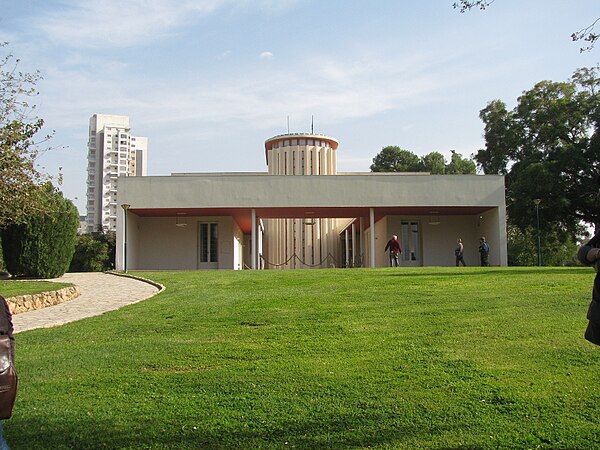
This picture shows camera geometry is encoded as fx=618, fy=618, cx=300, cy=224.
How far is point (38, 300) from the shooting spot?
44.5ft

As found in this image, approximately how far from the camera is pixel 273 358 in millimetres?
6652

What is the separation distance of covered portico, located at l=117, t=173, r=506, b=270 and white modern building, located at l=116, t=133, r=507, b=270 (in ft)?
0.15

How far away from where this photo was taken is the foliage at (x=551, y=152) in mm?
37438

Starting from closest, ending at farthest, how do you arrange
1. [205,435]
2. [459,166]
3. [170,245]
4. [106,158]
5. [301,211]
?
[205,435] < [170,245] < [301,211] < [459,166] < [106,158]

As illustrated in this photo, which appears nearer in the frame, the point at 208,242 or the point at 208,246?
the point at 208,246

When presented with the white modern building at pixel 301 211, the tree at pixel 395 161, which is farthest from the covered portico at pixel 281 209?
the tree at pixel 395 161

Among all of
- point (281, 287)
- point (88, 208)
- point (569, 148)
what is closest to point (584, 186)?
point (569, 148)

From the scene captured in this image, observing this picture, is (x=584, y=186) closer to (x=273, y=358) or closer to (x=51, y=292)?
(x=51, y=292)

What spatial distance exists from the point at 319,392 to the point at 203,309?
545 centimetres

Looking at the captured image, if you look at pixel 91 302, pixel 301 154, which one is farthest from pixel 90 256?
pixel 91 302

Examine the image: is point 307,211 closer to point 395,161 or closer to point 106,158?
point 395,161

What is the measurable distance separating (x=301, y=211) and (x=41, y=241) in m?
14.5

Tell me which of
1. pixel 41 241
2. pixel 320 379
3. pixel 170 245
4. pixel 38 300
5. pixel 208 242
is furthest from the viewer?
pixel 208 242

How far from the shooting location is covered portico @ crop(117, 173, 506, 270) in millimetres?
28562
